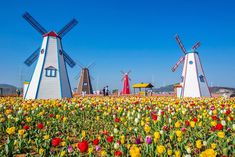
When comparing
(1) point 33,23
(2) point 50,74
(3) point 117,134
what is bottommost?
(3) point 117,134

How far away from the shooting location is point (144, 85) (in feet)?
156

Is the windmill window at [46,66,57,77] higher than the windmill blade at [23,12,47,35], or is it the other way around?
the windmill blade at [23,12,47,35]

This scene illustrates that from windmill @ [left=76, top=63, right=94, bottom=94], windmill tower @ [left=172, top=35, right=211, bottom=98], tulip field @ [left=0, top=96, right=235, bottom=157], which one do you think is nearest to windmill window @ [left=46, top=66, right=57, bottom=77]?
tulip field @ [left=0, top=96, right=235, bottom=157]

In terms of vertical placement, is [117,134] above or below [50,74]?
below

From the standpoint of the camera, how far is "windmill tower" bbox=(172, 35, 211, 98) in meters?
26.9

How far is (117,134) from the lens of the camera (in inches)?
212

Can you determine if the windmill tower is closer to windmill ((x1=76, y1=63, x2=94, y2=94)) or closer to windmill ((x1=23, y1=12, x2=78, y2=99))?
windmill ((x1=23, y1=12, x2=78, y2=99))

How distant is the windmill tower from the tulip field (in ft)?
60.5

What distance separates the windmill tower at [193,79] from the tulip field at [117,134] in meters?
18.4

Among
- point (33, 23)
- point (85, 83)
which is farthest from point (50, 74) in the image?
point (85, 83)

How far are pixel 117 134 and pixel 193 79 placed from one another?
23394 millimetres

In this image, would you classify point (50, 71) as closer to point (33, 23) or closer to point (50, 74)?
point (50, 74)

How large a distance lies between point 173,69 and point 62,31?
55.5ft

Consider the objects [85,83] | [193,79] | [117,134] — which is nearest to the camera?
[117,134]
